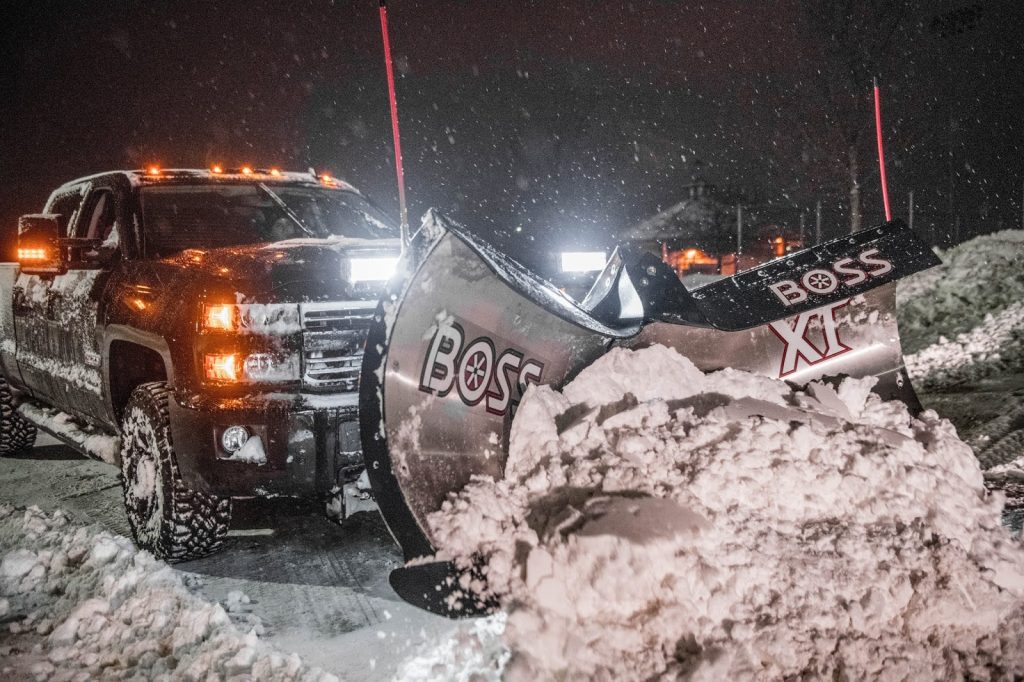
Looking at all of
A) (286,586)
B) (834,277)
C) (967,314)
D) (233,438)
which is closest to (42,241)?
(233,438)

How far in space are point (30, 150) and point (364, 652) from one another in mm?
25824

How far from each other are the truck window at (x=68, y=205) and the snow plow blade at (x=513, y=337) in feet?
11.1

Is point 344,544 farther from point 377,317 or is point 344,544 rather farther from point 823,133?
point 823,133

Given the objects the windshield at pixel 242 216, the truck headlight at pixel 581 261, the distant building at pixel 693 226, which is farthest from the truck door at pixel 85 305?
the distant building at pixel 693 226

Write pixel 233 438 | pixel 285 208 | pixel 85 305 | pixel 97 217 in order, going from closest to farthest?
pixel 233 438 → pixel 85 305 → pixel 285 208 → pixel 97 217

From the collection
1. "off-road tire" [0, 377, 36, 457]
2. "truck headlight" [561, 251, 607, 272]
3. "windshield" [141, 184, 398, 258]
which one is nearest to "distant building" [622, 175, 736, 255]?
"truck headlight" [561, 251, 607, 272]

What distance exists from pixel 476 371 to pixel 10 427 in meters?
5.05

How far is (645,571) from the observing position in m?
2.23

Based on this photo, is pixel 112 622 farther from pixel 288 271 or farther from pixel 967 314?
pixel 967 314

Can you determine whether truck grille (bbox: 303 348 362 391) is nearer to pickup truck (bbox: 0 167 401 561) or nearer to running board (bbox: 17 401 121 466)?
pickup truck (bbox: 0 167 401 561)

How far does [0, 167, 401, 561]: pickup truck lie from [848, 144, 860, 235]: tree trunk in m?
17.4

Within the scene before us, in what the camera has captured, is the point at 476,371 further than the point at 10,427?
No

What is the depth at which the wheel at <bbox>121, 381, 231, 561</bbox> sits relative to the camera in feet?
10.9

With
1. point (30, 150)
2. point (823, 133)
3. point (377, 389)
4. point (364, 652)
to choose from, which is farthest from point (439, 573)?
point (30, 150)
